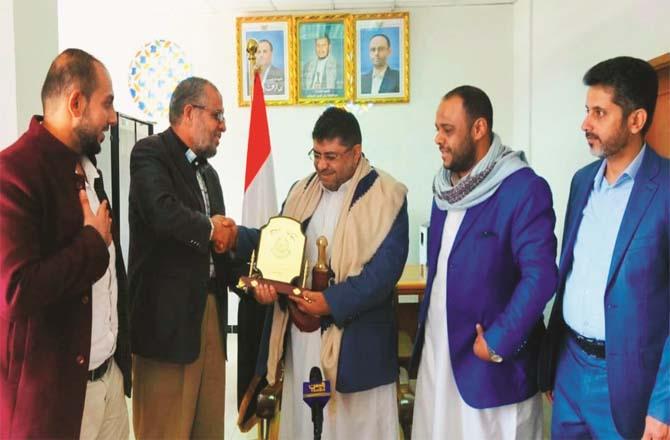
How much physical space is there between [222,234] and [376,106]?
3.48 m

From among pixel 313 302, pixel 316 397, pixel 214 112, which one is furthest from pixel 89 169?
pixel 316 397

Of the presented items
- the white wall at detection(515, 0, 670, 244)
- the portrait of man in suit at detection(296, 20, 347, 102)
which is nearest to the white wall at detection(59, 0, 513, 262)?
the portrait of man in suit at detection(296, 20, 347, 102)

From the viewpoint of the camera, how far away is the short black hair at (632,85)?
145 centimetres

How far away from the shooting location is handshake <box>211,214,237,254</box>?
6.27 feet

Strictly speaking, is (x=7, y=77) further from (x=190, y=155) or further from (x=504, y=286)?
(x=504, y=286)

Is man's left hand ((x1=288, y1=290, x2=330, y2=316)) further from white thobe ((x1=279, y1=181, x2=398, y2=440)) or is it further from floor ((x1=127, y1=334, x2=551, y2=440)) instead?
floor ((x1=127, y1=334, x2=551, y2=440))

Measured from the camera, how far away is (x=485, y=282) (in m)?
1.65

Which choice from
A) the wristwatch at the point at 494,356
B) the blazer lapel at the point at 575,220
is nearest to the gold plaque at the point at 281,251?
the wristwatch at the point at 494,356

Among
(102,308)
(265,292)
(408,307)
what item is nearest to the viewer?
(102,308)

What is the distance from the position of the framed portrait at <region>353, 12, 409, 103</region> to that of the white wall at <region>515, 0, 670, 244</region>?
108cm

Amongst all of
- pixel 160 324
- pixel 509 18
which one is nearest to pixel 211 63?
pixel 509 18

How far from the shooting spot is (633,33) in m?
2.91

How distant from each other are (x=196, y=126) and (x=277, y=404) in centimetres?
112

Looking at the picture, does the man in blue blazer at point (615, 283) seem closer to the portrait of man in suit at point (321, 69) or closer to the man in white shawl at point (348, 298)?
the man in white shawl at point (348, 298)
